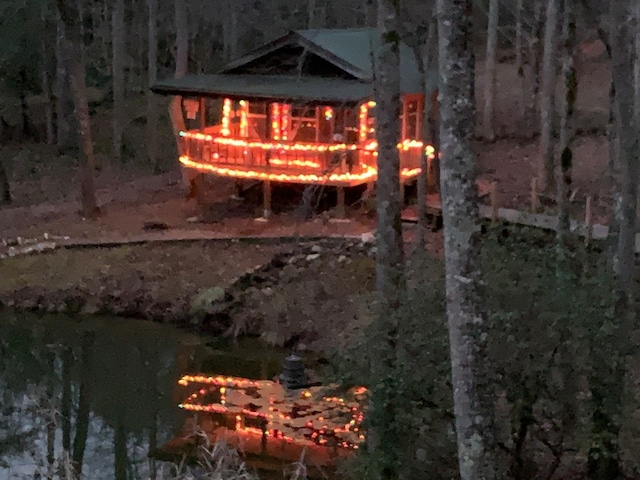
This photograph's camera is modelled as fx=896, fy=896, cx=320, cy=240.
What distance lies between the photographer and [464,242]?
5.57 meters

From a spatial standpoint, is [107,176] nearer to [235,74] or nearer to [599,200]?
[235,74]

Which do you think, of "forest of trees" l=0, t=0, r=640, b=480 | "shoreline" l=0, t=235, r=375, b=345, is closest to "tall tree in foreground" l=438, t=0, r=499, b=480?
"forest of trees" l=0, t=0, r=640, b=480

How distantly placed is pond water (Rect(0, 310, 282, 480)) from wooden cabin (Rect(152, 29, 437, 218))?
465 cm

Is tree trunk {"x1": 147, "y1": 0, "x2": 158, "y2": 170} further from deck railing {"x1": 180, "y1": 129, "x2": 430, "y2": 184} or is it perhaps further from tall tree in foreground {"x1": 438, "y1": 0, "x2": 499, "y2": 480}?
tall tree in foreground {"x1": 438, "y1": 0, "x2": 499, "y2": 480}

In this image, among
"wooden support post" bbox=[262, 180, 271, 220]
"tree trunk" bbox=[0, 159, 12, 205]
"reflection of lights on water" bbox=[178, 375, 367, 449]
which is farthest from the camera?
"tree trunk" bbox=[0, 159, 12, 205]

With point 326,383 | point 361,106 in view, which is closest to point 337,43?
point 361,106

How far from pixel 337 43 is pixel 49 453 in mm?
11787

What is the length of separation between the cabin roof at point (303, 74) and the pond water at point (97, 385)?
581 centimetres

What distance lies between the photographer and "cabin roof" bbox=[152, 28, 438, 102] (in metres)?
17.9

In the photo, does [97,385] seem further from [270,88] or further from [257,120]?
[257,120]

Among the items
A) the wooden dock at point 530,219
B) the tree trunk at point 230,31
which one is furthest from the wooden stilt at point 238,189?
the tree trunk at point 230,31

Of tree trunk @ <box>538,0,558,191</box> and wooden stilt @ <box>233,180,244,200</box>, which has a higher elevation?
tree trunk @ <box>538,0,558,191</box>

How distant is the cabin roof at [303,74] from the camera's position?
706 inches

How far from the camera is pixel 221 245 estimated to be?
54.0 feet
